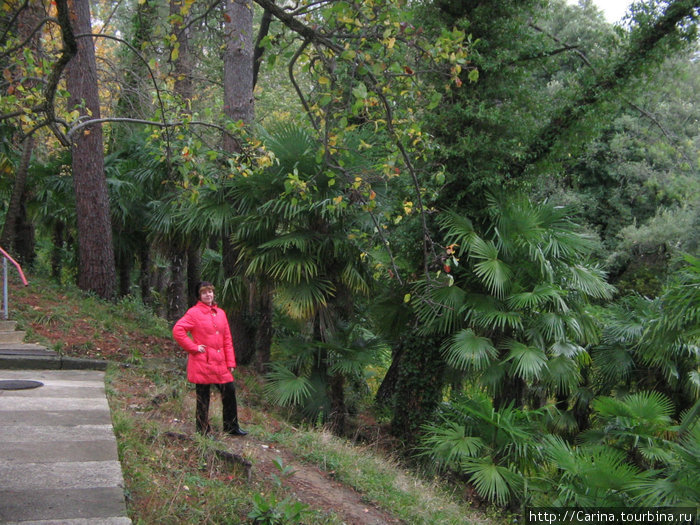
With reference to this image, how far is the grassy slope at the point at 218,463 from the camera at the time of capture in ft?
15.3

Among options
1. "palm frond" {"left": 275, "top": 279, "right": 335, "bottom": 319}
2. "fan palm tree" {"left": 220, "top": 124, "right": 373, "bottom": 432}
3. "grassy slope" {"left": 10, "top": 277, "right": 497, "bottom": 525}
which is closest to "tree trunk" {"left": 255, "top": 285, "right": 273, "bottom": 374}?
"grassy slope" {"left": 10, "top": 277, "right": 497, "bottom": 525}

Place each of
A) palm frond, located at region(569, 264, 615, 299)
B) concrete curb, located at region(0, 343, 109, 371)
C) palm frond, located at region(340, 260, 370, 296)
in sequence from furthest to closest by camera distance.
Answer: palm frond, located at region(569, 264, 615, 299), palm frond, located at region(340, 260, 370, 296), concrete curb, located at region(0, 343, 109, 371)

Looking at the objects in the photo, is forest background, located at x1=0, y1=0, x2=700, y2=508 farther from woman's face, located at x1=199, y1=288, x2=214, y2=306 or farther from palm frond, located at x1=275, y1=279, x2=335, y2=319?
woman's face, located at x1=199, y1=288, x2=214, y2=306

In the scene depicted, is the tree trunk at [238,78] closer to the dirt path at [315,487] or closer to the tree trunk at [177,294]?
the tree trunk at [177,294]

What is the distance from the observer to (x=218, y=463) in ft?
17.9

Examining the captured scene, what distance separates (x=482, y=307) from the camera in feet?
29.6

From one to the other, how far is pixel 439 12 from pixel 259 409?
697 cm

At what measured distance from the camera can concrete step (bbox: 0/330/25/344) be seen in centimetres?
862

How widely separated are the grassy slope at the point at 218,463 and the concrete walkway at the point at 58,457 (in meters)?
0.17

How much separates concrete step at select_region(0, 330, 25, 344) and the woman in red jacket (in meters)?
4.07

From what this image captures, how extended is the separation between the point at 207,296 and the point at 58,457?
6.41 ft

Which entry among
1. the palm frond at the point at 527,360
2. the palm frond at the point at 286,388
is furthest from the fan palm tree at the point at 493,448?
the palm frond at the point at 286,388

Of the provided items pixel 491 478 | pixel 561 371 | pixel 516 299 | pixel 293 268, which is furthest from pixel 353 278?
pixel 491 478

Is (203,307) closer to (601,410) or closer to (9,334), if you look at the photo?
(9,334)
